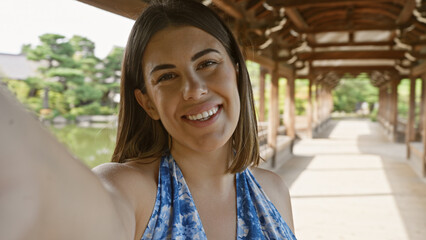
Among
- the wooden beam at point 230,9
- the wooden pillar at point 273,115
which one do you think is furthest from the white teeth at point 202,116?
the wooden pillar at point 273,115

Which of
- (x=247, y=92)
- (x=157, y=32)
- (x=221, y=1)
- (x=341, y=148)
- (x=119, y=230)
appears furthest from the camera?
(x=341, y=148)

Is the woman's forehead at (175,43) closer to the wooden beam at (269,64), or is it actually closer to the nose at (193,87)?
the nose at (193,87)

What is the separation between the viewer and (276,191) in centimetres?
123

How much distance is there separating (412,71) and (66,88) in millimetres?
15359

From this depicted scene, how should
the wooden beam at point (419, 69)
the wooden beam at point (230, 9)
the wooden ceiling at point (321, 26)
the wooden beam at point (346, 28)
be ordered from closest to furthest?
1. the wooden beam at point (230, 9)
2. the wooden ceiling at point (321, 26)
3. the wooden beam at point (346, 28)
4. the wooden beam at point (419, 69)

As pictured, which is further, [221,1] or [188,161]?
[221,1]

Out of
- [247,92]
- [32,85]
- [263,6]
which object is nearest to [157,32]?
[247,92]

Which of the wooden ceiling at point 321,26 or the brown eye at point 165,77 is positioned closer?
the brown eye at point 165,77

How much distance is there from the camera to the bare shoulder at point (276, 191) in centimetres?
119

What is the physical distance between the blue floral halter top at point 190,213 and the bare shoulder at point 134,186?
0.6 inches

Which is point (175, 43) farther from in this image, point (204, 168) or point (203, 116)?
point (204, 168)

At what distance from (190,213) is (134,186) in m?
0.15

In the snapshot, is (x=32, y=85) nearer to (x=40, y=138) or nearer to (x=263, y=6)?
(x=263, y=6)

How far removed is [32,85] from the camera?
59.9 feet
